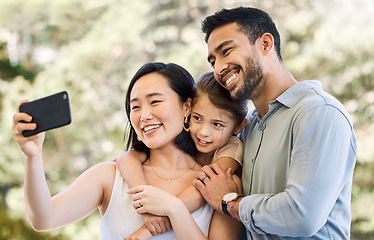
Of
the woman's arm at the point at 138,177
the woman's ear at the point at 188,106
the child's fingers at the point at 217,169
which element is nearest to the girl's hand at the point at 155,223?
the woman's arm at the point at 138,177

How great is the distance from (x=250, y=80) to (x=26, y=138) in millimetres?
759

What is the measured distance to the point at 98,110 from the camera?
16.6 feet

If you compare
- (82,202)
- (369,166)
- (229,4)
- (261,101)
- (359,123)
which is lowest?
(369,166)

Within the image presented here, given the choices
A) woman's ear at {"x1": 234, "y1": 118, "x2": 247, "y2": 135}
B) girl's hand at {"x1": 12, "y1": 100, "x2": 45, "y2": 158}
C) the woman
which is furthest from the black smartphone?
woman's ear at {"x1": 234, "y1": 118, "x2": 247, "y2": 135}

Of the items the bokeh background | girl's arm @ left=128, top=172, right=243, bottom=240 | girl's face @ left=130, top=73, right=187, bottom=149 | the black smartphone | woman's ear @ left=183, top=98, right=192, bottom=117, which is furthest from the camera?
the bokeh background

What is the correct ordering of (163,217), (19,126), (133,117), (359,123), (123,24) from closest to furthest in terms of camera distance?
(19,126) < (163,217) < (133,117) < (359,123) < (123,24)

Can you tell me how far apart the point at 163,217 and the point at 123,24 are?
151 inches

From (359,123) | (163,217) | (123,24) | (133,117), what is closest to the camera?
(163,217)

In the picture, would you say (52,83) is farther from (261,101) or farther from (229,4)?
(261,101)

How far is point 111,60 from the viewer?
5.04 meters

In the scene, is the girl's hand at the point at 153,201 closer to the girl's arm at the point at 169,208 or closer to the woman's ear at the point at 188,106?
the girl's arm at the point at 169,208

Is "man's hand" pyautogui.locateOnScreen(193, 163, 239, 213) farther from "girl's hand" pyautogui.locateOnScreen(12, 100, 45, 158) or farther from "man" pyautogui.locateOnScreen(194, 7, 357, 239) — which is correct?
"girl's hand" pyautogui.locateOnScreen(12, 100, 45, 158)

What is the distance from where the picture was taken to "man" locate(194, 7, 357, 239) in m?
1.28

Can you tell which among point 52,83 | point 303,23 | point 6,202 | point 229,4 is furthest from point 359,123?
point 6,202
